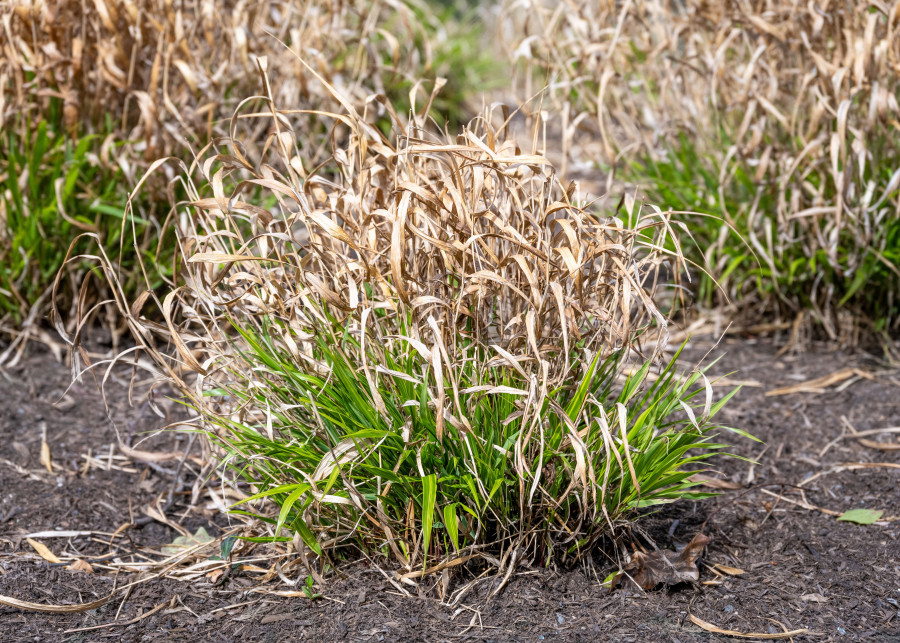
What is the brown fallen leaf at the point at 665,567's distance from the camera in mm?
1854

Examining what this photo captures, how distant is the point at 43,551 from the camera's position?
82.2 inches

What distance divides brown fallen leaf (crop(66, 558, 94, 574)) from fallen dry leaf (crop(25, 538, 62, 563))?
41 millimetres

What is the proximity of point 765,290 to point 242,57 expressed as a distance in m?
2.17

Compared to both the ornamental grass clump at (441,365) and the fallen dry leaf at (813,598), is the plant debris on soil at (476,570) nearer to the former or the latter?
the fallen dry leaf at (813,598)

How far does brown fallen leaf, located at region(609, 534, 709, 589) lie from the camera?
185cm

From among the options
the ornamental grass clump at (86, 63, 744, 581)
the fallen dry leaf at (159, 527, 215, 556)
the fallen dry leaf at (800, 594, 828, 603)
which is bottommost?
the fallen dry leaf at (159, 527, 215, 556)

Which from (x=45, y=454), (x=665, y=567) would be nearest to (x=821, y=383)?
(x=665, y=567)

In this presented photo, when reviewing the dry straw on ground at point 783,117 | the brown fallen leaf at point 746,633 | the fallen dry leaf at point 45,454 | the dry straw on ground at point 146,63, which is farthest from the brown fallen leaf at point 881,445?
the fallen dry leaf at point 45,454

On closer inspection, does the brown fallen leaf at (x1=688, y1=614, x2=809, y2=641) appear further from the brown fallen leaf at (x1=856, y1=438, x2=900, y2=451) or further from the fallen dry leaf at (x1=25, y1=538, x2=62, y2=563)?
the fallen dry leaf at (x1=25, y1=538, x2=62, y2=563)

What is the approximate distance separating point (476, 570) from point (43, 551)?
3.57ft

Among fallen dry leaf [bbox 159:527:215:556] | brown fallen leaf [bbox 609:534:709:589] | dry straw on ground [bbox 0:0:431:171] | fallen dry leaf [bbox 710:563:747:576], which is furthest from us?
dry straw on ground [bbox 0:0:431:171]

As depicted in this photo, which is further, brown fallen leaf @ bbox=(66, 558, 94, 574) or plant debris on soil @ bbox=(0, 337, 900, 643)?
brown fallen leaf @ bbox=(66, 558, 94, 574)

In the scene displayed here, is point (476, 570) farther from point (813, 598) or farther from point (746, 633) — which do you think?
point (813, 598)

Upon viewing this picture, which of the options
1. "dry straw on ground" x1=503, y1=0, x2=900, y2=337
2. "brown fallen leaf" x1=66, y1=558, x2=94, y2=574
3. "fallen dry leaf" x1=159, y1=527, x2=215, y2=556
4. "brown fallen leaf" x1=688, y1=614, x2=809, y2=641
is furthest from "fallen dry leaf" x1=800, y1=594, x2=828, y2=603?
"brown fallen leaf" x1=66, y1=558, x2=94, y2=574
